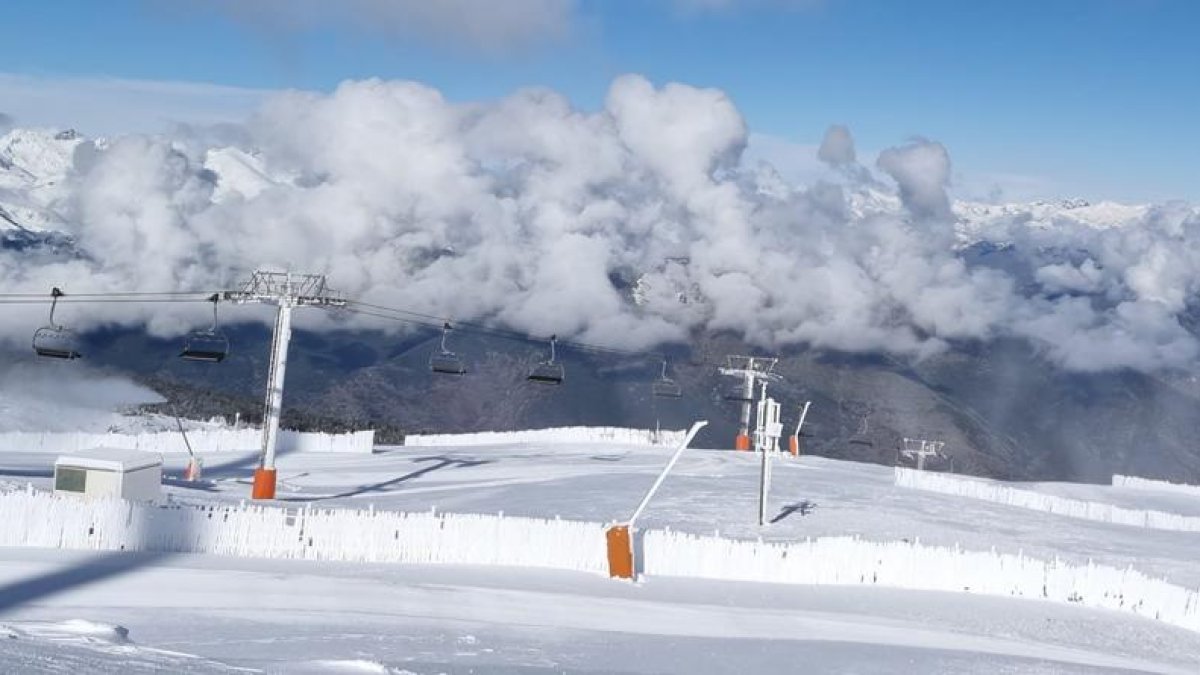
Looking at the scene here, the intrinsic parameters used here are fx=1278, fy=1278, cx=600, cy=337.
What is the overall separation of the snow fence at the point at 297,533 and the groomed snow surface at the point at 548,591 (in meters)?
0.05

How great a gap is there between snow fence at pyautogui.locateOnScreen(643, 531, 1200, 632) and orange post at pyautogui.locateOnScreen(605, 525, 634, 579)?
127cm

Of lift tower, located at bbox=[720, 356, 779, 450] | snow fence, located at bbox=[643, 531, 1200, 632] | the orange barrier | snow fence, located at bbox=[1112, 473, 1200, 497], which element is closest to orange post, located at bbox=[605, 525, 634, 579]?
snow fence, located at bbox=[643, 531, 1200, 632]

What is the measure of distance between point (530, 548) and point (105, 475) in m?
13.5

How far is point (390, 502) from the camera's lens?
45.2 meters

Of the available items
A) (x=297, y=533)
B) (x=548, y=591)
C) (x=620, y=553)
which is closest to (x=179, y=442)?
(x=297, y=533)

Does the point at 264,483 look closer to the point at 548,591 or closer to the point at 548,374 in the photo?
the point at 548,374

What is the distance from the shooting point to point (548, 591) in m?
29.4

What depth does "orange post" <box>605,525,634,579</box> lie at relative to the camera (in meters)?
31.6

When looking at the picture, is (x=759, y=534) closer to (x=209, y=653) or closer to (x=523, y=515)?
(x=523, y=515)

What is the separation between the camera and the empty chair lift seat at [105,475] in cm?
3700

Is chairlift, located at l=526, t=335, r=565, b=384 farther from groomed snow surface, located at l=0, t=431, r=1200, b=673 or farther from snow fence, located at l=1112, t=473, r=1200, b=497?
snow fence, located at l=1112, t=473, r=1200, b=497

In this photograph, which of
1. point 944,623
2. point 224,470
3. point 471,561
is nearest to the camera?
point 944,623

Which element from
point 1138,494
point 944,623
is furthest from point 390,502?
point 1138,494

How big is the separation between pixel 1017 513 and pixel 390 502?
26.1 meters
